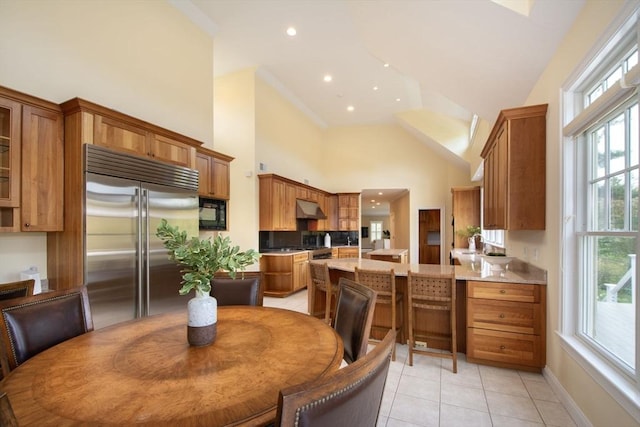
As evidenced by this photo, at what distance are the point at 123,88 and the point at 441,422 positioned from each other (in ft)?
13.7

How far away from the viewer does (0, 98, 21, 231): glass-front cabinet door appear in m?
2.12

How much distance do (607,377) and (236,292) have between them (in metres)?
2.39

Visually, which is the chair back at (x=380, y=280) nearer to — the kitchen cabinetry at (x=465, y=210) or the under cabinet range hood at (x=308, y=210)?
the under cabinet range hood at (x=308, y=210)

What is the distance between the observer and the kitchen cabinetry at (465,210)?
6.94 meters

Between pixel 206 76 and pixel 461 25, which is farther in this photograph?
pixel 206 76

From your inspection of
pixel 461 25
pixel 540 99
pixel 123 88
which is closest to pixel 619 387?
pixel 540 99

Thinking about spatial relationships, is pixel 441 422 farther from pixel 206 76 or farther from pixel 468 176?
pixel 468 176

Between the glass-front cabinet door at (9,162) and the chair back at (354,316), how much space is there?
8.09ft

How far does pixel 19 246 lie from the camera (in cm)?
235

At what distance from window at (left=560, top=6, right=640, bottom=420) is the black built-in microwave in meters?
4.20

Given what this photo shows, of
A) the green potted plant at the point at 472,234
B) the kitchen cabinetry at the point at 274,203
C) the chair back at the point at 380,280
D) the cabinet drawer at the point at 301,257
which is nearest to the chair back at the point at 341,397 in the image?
the chair back at the point at 380,280

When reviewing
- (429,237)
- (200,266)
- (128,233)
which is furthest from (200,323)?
(429,237)

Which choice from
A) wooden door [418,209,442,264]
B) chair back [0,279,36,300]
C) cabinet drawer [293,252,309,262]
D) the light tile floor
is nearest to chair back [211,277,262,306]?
chair back [0,279,36,300]

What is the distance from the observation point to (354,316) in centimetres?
175
